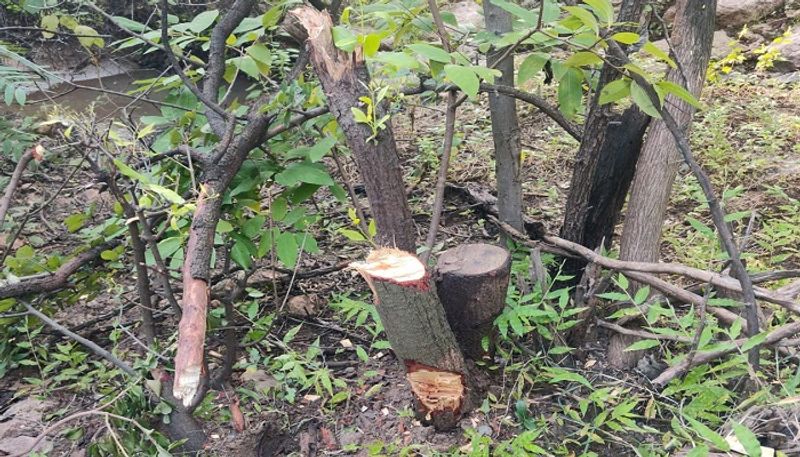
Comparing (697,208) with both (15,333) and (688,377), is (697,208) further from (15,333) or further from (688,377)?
(15,333)

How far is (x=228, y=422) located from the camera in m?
1.99

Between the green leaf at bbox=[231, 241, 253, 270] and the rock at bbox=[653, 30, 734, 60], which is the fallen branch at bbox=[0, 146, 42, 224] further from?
the rock at bbox=[653, 30, 734, 60]

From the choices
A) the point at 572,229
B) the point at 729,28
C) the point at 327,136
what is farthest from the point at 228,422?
the point at 729,28

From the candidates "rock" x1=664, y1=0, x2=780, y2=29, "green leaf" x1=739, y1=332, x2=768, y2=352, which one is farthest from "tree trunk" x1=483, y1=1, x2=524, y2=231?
"rock" x1=664, y1=0, x2=780, y2=29

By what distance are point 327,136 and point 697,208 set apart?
6.44 ft

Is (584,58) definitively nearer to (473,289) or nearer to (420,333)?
(473,289)

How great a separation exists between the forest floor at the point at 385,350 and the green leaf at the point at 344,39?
1029 mm

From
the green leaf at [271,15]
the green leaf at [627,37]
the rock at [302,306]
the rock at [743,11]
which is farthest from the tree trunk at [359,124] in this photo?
the rock at [743,11]

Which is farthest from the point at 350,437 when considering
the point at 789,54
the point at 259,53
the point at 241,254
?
the point at 789,54

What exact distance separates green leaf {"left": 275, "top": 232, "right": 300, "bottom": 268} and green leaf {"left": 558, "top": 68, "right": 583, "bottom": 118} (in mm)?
1104

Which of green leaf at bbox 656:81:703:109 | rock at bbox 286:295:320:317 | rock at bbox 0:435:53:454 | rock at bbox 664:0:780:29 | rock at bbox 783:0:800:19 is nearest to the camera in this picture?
green leaf at bbox 656:81:703:109

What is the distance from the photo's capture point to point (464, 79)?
1.45 meters

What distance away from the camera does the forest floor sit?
1.92 meters

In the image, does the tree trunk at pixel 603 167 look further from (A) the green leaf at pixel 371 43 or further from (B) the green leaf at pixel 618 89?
(A) the green leaf at pixel 371 43
